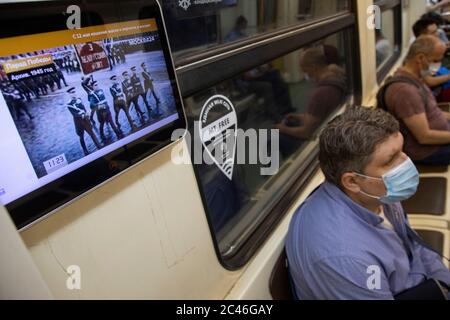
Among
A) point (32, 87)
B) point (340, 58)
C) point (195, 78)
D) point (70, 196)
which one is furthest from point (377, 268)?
point (340, 58)

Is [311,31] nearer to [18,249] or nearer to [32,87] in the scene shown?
[32,87]

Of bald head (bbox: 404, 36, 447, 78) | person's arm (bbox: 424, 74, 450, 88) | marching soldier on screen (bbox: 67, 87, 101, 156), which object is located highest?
marching soldier on screen (bbox: 67, 87, 101, 156)

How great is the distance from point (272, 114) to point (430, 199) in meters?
1.14

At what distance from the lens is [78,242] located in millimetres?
650

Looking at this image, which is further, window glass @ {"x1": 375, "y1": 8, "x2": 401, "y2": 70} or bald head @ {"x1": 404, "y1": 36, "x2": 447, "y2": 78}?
window glass @ {"x1": 375, "y1": 8, "x2": 401, "y2": 70}

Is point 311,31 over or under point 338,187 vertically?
over

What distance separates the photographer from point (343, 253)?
1.03 meters

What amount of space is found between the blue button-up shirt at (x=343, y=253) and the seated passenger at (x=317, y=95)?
924mm

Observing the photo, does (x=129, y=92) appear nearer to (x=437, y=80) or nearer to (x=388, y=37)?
(x=437, y=80)

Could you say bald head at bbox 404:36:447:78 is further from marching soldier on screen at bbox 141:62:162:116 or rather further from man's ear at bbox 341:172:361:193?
marching soldier on screen at bbox 141:62:162:116

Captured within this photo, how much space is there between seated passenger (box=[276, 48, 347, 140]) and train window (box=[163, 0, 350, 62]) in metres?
0.57

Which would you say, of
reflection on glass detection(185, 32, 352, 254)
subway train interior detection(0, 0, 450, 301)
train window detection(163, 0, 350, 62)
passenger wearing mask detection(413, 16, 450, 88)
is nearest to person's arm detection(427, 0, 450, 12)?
passenger wearing mask detection(413, 16, 450, 88)

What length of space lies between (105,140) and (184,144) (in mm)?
329

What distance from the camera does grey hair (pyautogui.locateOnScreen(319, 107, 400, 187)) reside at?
1.13 m
